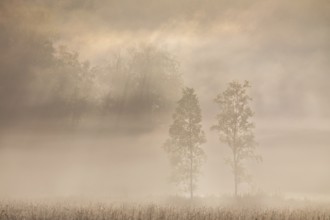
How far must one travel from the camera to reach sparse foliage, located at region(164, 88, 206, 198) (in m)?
54.5

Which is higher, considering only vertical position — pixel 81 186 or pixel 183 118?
pixel 183 118

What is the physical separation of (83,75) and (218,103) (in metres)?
26.2

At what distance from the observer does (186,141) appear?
54469 millimetres

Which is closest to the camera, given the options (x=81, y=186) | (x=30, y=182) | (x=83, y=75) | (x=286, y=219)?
(x=286, y=219)

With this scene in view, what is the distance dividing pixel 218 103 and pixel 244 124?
3.83 metres

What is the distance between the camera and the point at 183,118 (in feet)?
181

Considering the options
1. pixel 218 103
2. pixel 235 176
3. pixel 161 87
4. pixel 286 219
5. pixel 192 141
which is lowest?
pixel 286 219

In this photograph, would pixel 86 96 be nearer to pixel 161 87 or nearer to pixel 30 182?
pixel 161 87

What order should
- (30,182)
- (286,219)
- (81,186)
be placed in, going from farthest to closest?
(30,182)
(81,186)
(286,219)

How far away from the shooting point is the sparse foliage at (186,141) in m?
54.5

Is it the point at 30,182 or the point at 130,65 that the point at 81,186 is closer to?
the point at 30,182

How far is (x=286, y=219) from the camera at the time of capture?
19.7 metres

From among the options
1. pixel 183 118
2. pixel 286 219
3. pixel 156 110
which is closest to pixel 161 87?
pixel 156 110

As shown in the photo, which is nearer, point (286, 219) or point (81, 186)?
point (286, 219)
